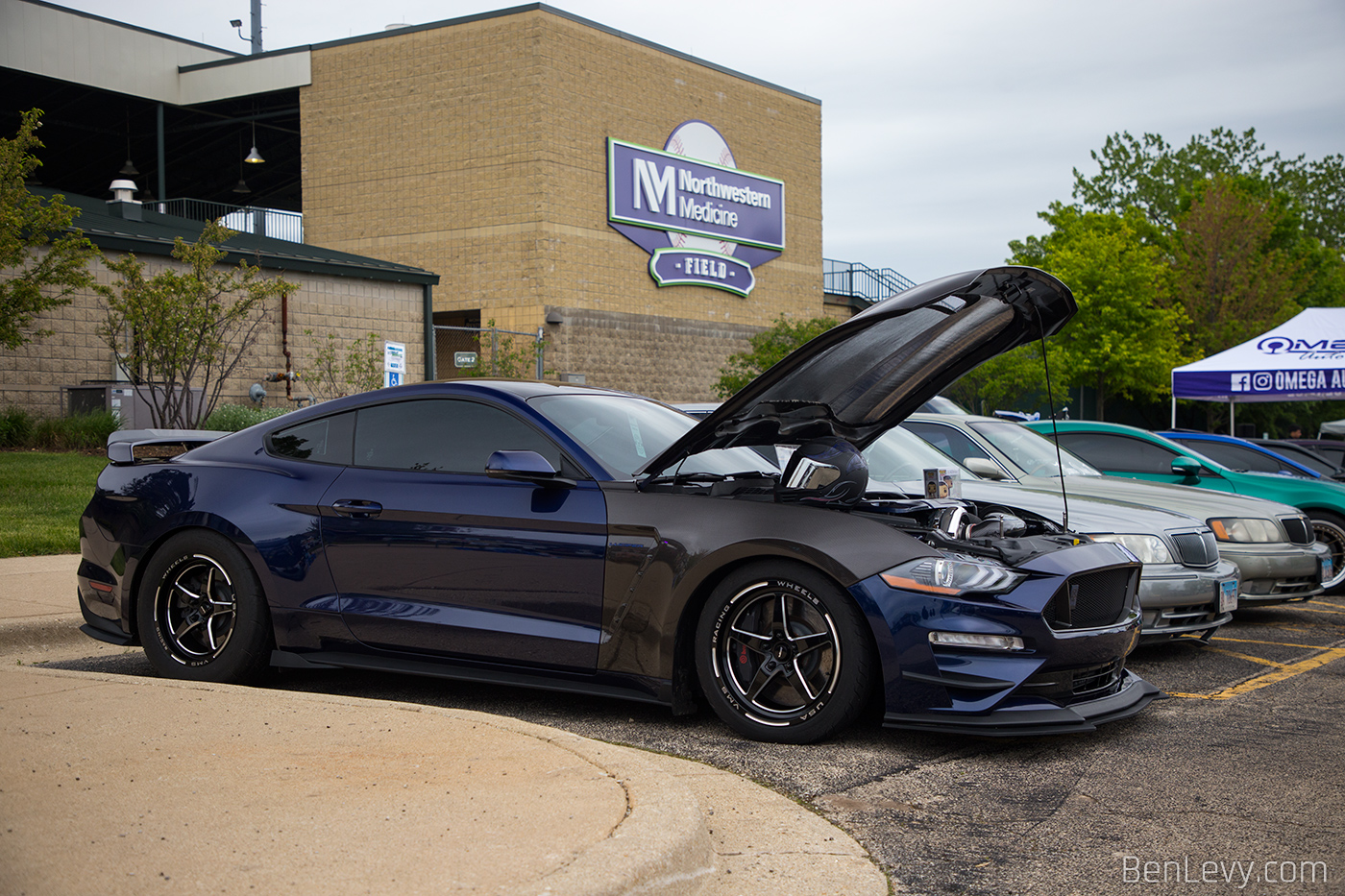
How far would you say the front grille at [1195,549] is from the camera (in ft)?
22.4

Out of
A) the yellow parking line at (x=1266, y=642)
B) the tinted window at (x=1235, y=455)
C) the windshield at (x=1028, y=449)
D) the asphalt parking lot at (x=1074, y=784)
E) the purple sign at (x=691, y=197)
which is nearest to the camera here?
the asphalt parking lot at (x=1074, y=784)

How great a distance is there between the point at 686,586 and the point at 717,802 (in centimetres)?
105

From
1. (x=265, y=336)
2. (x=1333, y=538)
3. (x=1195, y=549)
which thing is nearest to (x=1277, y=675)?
(x=1195, y=549)

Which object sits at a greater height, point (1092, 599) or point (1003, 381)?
point (1003, 381)

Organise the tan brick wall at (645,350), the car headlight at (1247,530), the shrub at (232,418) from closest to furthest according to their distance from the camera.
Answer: the car headlight at (1247,530) → the shrub at (232,418) → the tan brick wall at (645,350)

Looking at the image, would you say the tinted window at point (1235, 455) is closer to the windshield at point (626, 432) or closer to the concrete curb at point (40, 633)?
the windshield at point (626, 432)

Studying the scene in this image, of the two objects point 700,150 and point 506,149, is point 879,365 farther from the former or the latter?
point 700,150

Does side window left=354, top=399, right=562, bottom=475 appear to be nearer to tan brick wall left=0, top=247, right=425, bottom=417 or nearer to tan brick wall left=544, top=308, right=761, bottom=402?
tan brick wall left=0, top=247, right=425, bottom=417

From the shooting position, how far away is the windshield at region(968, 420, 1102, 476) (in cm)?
874

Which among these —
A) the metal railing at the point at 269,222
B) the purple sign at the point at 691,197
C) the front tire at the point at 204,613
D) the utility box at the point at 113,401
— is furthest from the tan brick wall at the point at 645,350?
the front tire at the point at 204,613

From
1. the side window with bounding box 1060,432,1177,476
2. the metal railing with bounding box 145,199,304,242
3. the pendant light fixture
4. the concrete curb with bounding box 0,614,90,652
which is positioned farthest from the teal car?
the pendant light fixture

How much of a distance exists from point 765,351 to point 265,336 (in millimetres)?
14773

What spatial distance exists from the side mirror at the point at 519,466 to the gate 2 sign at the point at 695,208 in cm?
2712

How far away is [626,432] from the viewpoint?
5.52 metres
